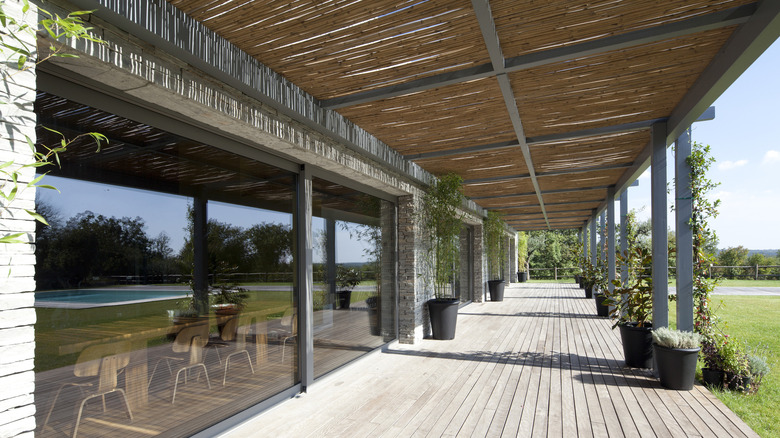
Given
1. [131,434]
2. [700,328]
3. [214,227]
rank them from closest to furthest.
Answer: [131,434], [214,227], [700,328]

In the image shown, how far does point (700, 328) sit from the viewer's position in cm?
441

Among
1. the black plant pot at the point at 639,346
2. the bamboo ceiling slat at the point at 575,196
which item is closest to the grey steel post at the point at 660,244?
the black plant pot at the point at 639,346

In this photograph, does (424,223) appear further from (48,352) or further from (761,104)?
(761,104)

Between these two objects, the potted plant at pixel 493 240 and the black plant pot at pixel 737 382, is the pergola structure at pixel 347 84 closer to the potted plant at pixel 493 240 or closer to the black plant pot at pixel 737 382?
the black plant pot at pixel 737 382

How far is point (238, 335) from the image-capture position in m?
3.33

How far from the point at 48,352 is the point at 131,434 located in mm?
771

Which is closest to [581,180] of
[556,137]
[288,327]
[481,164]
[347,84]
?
[481,164]

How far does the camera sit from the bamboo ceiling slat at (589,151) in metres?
5.14

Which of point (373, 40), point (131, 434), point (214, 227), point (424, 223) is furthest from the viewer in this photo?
point (424, 223)

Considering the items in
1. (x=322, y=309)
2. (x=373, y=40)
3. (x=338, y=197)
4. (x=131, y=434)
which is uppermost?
(x=373, y=40)

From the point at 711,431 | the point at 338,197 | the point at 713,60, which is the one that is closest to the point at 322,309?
the point at 338,197

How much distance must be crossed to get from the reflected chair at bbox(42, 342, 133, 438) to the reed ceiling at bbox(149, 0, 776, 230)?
197 cm

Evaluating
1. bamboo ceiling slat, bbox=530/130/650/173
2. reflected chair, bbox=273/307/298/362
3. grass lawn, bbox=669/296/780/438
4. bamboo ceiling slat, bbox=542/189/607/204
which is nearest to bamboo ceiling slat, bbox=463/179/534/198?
bamboo ceiling slat, bbox=542/189/607/204

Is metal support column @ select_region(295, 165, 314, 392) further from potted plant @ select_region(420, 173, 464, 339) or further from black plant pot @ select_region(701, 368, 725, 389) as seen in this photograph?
black plant pot @ select_region(701, 368, 725, 389)
